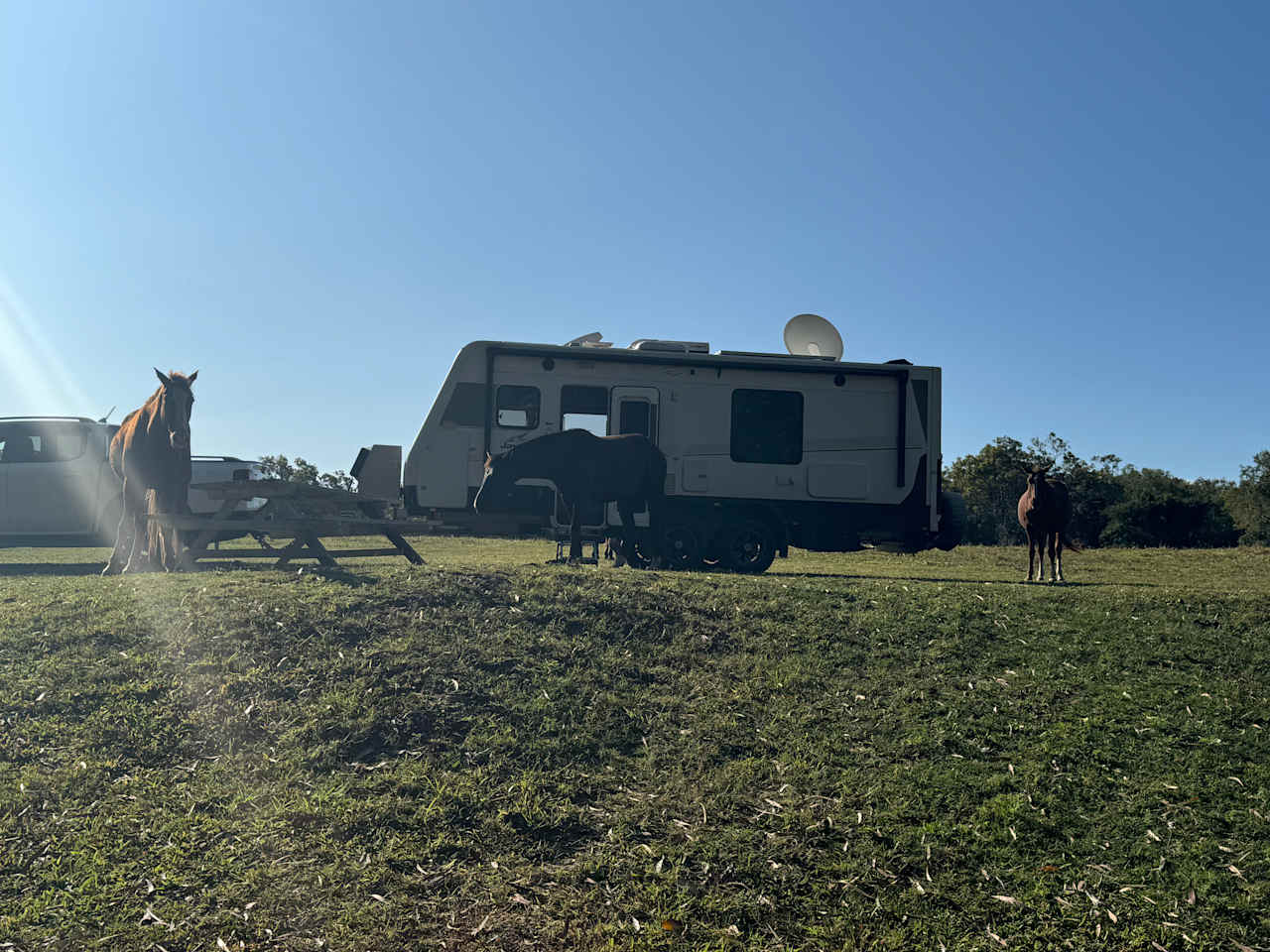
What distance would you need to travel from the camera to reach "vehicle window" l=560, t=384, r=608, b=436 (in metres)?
14.5

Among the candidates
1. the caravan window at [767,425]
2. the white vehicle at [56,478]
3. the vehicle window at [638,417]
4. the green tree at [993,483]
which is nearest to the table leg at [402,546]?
the vehicle window at [638,417]

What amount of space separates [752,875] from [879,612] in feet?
14.8

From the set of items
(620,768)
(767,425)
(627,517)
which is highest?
(767,425)

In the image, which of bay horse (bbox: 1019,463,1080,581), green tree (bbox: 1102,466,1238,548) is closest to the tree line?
green tree (bbox: 1102,466,1238,548)

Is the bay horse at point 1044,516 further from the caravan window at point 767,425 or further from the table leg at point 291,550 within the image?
the table leg at point 291,550

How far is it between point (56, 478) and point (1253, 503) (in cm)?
5498

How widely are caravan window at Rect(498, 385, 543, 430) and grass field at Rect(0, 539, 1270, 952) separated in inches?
176

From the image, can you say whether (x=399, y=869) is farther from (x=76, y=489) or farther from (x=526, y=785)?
(x=76, y=489)

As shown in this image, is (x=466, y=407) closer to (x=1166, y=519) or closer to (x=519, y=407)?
(x=519, y=407)

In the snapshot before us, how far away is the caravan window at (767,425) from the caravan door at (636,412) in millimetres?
1174

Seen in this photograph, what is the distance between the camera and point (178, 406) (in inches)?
493

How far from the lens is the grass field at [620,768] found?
521 centimetres

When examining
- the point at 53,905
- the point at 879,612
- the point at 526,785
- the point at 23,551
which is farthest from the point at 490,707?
the point at 23,551

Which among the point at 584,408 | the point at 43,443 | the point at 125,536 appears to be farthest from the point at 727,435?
the point at 43,443
